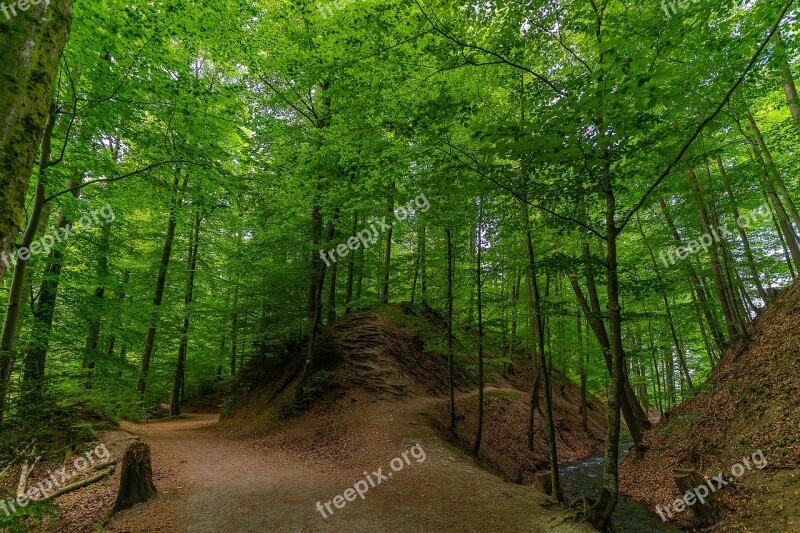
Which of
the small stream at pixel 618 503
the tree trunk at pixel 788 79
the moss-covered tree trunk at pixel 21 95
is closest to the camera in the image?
the moss-covered tree trunk at pixel 21 95

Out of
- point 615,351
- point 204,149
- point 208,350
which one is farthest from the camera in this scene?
point 208,350

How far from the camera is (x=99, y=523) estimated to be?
5.02 m

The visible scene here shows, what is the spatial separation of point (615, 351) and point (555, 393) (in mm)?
16242

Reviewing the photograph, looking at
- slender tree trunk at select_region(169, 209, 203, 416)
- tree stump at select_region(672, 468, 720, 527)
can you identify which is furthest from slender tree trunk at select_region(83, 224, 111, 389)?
tree stump at select_region(672, 468, 720, 527)

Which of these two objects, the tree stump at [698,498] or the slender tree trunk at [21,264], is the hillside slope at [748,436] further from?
the slender tree trunk at [21,264]

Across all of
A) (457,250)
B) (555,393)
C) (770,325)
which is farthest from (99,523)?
(555,393)

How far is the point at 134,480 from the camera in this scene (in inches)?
219

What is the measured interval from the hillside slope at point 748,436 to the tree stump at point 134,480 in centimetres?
896

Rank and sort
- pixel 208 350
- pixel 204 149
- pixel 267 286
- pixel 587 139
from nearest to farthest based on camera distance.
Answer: pixel 587 139 < pixel 204 149 < pixel 267 286 < pixel 208 350

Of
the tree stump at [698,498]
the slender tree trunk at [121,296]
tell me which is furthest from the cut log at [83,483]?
the tree stump at [698,498]

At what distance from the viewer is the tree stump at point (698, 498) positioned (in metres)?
6.02

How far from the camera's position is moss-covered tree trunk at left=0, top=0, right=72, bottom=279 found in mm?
1784

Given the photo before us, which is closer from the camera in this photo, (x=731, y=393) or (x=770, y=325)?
(x=731, y=393)

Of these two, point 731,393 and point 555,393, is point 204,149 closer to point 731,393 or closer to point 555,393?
point 731,393
